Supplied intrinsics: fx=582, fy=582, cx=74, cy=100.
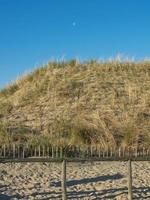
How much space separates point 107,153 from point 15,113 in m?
5.19

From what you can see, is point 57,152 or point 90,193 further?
point 57,152

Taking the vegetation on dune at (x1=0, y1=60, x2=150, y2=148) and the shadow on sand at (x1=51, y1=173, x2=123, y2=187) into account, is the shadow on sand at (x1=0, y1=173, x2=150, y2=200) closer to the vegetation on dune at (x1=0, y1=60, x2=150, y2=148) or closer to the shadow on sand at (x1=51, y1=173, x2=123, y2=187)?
the shadow on sand at (x1=51, y1=173, x2=123, y2=187)

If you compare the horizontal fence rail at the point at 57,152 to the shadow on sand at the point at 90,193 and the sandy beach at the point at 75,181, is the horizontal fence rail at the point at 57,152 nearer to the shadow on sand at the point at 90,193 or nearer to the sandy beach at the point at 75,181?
the sandy beach at the point at 75,181

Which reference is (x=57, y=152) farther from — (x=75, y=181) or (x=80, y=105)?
(x=80, y=105)

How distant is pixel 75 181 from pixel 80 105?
7026 millimetres

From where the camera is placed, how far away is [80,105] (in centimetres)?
1812

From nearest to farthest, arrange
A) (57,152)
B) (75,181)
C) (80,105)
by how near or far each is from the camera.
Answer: (75,181) → (57,152) → (80,105)

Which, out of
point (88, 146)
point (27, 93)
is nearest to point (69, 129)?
point (88, 146)

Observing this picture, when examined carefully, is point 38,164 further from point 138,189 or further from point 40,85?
point 40,85

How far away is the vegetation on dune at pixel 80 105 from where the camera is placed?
605 inches

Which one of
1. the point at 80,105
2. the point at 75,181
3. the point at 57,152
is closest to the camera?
the point at 75,181

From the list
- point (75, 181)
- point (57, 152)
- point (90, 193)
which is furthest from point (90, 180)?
point (57, 152)

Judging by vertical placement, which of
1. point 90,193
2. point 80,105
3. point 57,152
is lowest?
point 90,193

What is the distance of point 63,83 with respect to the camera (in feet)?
65.9
